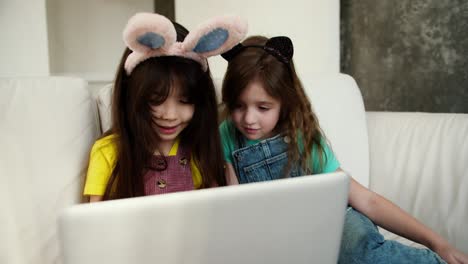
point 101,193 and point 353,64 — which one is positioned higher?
point 353,64

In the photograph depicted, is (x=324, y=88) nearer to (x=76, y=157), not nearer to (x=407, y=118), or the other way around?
(x=407, y=118)

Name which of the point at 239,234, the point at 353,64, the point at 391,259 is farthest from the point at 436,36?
the point at 239,234

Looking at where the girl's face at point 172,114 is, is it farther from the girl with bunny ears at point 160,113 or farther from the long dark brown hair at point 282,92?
the long dark brown hair at point 282,92

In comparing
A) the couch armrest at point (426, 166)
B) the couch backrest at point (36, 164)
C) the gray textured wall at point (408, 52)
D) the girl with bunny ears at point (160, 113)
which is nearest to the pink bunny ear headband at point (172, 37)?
the girl with bunny ears at point (160, 113)

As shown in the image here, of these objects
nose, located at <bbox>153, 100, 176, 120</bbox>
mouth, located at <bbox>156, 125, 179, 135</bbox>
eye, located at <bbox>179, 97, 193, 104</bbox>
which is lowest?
mouth, located at <bbox>156, 125, 179, 135</bbox>

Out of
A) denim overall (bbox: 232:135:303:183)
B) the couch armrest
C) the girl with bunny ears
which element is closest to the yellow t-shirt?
the girl with bunny ears

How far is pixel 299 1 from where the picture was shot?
81.0 inches

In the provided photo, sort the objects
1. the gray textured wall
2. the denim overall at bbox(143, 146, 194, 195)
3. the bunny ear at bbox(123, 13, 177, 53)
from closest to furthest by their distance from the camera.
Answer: the bunny ear at bbox(123, 13, 177, 53)
the denim overall at bbox(143, 146, 194, 195)
the gray textured wall

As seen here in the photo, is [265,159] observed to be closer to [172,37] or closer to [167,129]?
[167,129]

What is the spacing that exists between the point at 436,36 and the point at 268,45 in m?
1.04

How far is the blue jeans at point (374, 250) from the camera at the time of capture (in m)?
0.79

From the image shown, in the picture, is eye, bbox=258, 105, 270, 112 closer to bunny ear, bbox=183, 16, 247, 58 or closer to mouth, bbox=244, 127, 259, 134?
mouth, bbox=244, 127, 259, 134

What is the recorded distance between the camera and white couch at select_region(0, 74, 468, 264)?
87 centimetres

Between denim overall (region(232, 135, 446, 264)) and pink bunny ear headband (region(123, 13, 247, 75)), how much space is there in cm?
32
